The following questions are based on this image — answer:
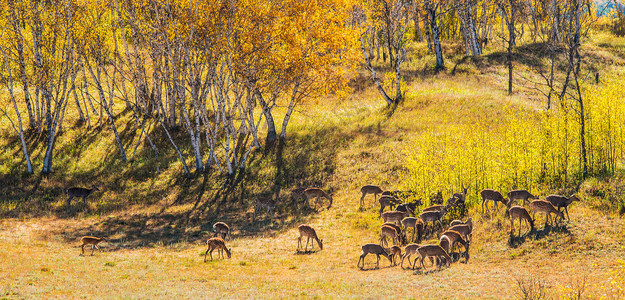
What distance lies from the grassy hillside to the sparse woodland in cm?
15

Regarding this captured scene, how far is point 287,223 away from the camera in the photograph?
25.8 m

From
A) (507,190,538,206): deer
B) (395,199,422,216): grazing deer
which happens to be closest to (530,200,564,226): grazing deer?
(507,190,538,206): deer

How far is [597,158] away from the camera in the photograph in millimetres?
24000

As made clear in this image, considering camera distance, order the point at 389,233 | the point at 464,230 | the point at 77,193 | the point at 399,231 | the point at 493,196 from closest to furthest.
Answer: the point at 464,230 < the point at 389,233 < the point at 399,231 < the point at 493,196 < the point at 77,193

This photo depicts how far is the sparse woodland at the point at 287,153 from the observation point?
1839cm

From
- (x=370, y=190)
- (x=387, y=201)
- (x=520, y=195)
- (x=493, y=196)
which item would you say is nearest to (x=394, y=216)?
(x=387, y=201)

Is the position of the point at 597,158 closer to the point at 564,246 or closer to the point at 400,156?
the point at 564,246

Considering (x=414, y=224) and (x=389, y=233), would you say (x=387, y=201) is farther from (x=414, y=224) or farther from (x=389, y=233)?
(x=389, y=233)

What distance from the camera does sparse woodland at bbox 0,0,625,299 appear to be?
1839cm

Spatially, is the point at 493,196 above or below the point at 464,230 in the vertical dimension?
above

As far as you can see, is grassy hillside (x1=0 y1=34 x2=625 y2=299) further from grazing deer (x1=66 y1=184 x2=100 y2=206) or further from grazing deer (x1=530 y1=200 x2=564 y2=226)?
grazing deer (x1=66 y1=184 x2=100 y2=206)

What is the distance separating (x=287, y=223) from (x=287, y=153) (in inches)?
419

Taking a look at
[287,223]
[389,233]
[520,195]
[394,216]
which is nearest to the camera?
[389,233]

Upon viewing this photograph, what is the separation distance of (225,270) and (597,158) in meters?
18.6
